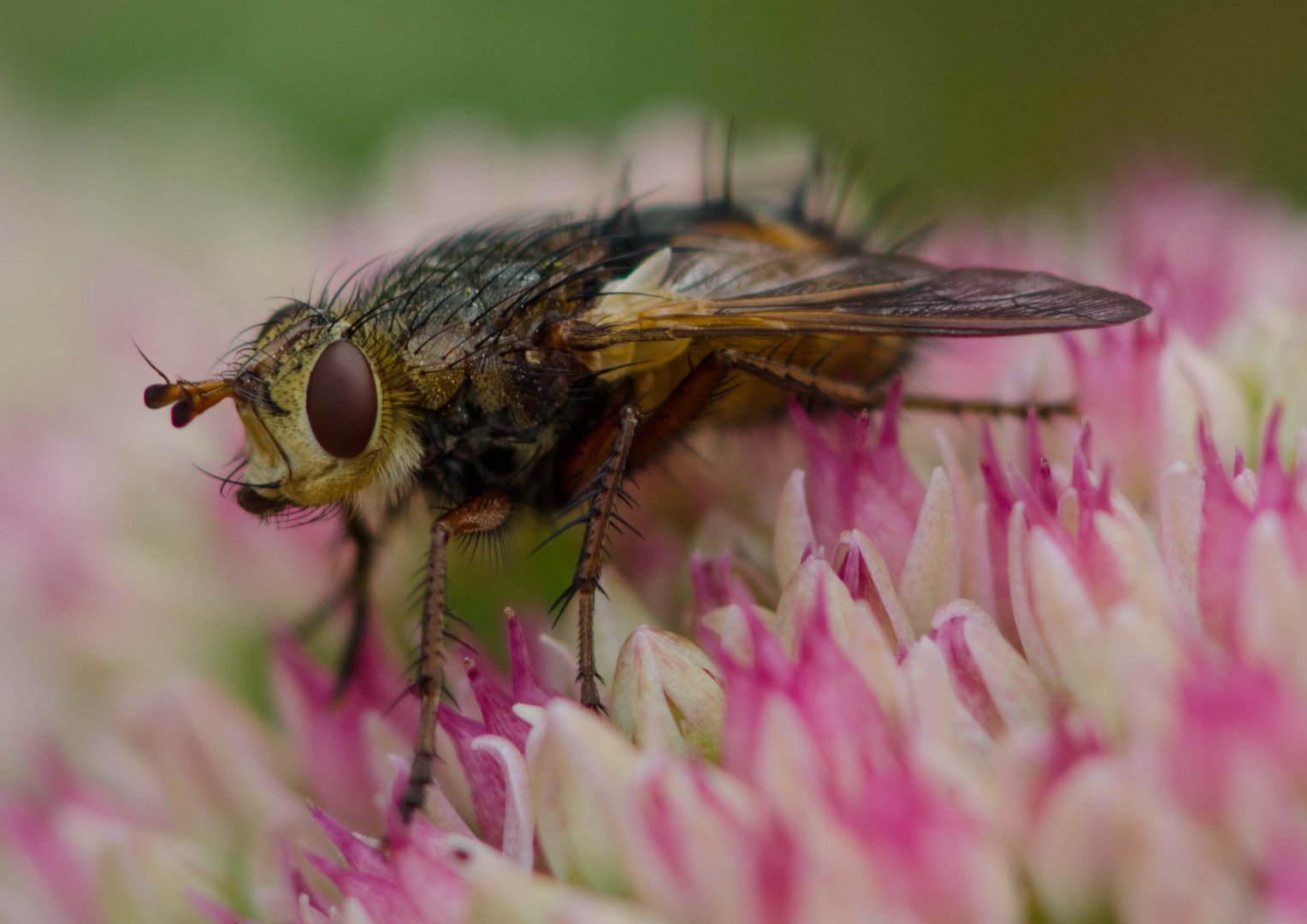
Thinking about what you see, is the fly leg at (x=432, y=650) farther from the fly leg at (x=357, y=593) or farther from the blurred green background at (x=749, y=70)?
the blurred green background at (x=749, y=70)

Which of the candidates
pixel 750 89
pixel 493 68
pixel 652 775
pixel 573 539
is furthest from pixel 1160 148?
pixel 652 775

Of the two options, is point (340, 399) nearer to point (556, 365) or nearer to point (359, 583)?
point (556, 365)

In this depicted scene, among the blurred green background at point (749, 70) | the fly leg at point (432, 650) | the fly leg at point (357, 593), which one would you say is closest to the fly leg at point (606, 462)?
the fly leg at point (432, 650)

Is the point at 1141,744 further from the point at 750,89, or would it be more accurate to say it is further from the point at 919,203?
the point at 750,89

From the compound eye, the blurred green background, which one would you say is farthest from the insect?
the blurred green background

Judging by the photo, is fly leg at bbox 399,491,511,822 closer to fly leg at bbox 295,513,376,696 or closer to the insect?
the insect
